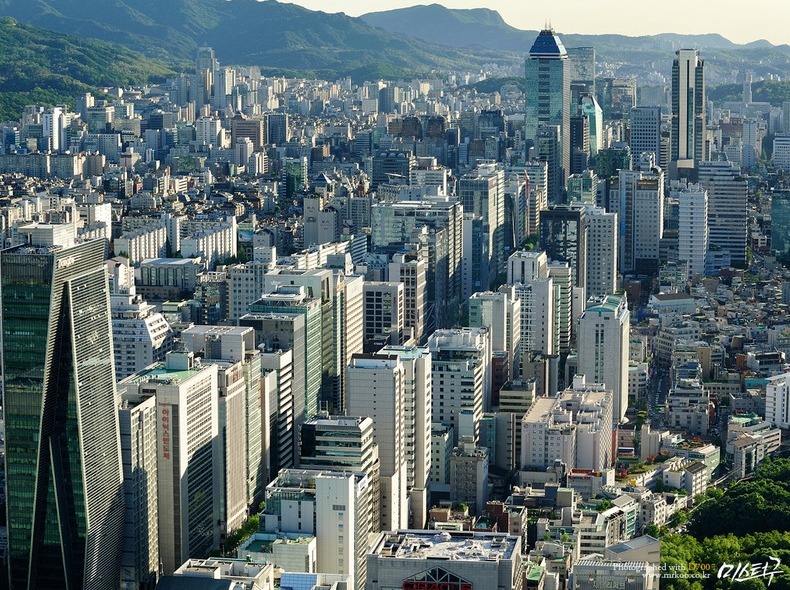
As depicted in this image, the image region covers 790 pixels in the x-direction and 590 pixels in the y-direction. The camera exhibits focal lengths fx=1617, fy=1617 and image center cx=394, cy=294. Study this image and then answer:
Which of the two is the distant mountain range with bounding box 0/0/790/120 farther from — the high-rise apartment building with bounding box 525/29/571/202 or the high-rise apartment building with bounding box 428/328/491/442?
the high-rise apartment building with bounding box 428/328/491/442

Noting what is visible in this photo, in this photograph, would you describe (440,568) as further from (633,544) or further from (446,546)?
(633,544)

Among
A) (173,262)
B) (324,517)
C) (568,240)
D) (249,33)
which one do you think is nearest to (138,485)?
(324,517)

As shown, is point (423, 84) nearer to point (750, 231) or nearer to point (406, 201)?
point (750, 231)

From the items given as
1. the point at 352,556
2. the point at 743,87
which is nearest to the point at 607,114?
the point at 743,87

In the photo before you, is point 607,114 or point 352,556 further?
point 607,114

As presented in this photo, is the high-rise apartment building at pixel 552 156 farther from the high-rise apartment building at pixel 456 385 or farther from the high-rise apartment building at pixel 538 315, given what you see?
the high-rise apartment building at pixel 456 385

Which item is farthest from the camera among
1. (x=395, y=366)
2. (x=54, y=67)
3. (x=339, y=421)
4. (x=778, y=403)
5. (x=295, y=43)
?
(x=295, y=43)

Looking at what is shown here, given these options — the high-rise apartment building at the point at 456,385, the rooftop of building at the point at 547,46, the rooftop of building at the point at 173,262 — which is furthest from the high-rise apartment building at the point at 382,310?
the rooftop of building at the point at 547,46
